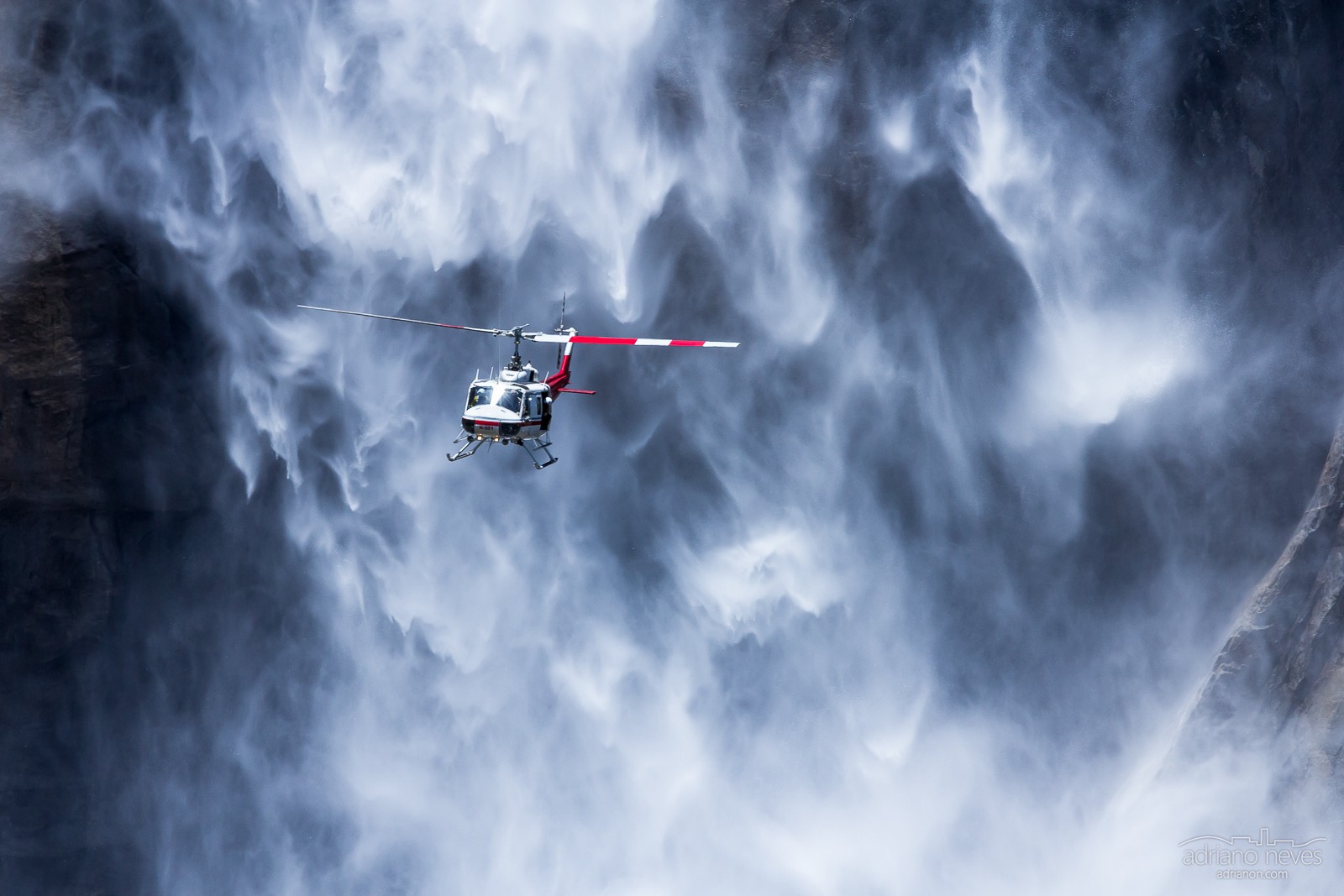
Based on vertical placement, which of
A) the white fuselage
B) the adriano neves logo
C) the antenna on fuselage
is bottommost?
the adriano neves logo

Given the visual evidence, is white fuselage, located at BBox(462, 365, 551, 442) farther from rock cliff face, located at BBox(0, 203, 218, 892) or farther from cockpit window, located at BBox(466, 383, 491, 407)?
rock cliff face, located at BBox(0, 203, 218, 892)

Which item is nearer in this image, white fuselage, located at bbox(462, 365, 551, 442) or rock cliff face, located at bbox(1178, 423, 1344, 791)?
white fuselage, located at bbox(462, 365, 551, 442)

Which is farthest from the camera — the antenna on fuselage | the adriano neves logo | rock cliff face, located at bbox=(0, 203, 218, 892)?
the adriano neves logo

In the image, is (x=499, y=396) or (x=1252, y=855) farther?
(x=1252, y=855)

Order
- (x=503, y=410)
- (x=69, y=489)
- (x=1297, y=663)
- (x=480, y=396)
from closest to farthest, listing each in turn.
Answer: (x=503, y=410)
(x=480, y=396)
(x=1297, y=663)
(x=69, y=489)

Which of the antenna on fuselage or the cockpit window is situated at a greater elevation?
the antenna on fuselage

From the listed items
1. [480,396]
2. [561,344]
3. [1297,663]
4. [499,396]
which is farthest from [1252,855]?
[480,396]

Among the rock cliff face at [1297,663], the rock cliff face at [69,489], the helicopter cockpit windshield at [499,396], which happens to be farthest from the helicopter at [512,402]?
the rock cliff face at [1297,663]

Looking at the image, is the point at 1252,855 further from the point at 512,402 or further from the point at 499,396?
the point at 499,396

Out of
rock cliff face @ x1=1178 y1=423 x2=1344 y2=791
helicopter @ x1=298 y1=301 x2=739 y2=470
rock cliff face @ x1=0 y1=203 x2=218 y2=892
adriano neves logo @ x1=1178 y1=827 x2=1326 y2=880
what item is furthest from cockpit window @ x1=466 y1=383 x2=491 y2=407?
adriano neves logo @ x1=1178 y1=827 x2=1326 y2=880
